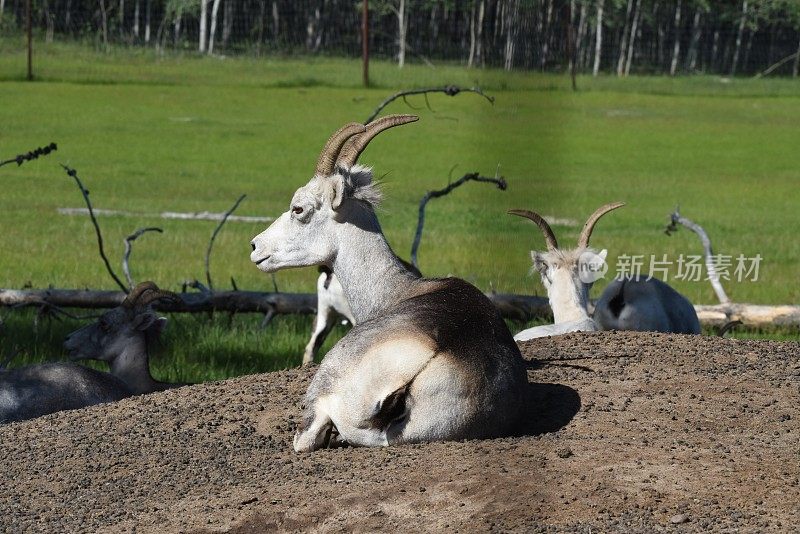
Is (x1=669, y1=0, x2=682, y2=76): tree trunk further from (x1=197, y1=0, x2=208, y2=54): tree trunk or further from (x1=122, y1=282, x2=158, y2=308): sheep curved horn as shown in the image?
(x1=122, y1=282, x2=158, y2=308): sheep curved horn

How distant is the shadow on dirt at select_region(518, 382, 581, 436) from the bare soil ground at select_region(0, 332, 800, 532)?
1 centimetres

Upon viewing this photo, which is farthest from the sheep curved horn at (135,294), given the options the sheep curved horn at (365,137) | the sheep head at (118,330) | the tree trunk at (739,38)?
the tree trunk at (739,38)

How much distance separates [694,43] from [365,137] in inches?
1284

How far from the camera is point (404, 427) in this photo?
607 centimetres

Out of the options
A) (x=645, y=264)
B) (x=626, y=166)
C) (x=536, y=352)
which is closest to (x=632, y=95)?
(x=626, y=166)

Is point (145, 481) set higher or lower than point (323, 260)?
lower

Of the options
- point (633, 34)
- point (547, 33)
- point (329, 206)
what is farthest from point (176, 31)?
point (547, 33)

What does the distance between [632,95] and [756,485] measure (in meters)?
37.7

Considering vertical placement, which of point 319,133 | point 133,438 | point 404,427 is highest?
point 404,427

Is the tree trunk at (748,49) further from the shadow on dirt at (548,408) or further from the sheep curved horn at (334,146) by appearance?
the shadow on dirt at (548,408)

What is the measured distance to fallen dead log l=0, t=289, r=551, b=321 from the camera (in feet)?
37.3

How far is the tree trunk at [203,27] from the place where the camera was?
1404 inches

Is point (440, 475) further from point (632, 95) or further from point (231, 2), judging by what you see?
point (632, 95)

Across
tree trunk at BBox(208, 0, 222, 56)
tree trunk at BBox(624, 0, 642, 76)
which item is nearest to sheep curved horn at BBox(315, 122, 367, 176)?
Result: tree trunk at BBox(624, 0, 642, 76)
